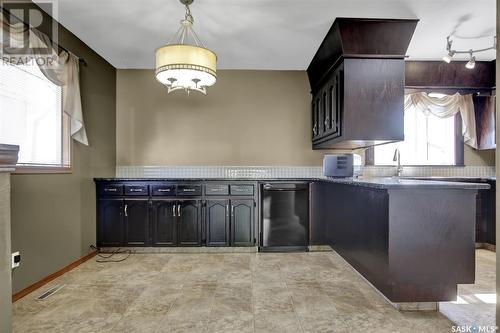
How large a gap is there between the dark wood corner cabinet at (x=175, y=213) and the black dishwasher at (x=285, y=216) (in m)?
0.16

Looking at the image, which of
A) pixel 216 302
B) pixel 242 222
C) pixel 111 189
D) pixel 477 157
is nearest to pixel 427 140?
pixel 477 157

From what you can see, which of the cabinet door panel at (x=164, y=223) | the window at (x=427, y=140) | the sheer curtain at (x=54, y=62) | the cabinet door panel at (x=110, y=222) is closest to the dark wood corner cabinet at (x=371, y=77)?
the window at (x=427, y=140)

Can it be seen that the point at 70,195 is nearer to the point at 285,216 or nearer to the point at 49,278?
the point at 49,278

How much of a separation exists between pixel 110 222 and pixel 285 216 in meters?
2.30

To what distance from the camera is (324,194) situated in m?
3.84

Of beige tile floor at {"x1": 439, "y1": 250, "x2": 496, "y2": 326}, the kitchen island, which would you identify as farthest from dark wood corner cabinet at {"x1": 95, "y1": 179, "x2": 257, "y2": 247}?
beige tile floor at {"x1": 439, "y1": 250, "x2": 496, "y2": 326}

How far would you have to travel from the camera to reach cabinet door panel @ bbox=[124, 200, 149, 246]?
3695 millimetres

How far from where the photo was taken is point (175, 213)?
12.2ft

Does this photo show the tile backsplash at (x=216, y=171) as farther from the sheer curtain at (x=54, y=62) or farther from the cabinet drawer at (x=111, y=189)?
the sheer curtain at (x=54, y=62)

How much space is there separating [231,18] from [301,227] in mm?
2645

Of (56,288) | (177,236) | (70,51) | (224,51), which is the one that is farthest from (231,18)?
(56,288)

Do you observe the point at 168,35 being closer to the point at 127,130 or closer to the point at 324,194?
the point at 127,130

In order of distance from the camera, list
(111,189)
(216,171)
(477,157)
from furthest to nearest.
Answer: (477,157), (216,171), (111,189)

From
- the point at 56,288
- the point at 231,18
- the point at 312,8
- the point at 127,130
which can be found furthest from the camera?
the point at 127,130
